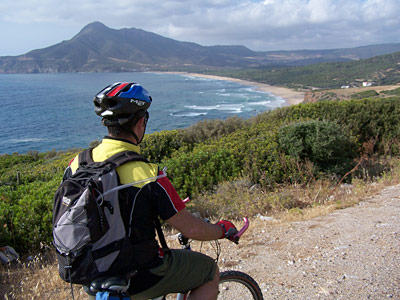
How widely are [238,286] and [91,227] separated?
5.63 ft

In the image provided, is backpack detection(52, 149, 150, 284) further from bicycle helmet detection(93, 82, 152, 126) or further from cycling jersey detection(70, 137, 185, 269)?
bicycle helmet detection(93, 82, 152, 126)

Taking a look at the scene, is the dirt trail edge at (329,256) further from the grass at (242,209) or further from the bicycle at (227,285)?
the bicycle at (227,285)

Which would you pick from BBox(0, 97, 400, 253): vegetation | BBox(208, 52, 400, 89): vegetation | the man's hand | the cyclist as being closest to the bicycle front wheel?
the cyclist

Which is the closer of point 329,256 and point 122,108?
point 122,108

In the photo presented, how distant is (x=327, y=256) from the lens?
409 centimetres

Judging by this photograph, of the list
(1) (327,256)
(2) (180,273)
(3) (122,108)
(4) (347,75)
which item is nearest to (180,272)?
(2) (180,273)

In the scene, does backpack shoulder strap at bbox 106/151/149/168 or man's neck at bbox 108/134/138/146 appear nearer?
backpack shoulder strap at bbox 106/151/149/168

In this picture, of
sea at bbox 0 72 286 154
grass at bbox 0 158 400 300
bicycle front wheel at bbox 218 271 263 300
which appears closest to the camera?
bicycle front wheel at bbox 218 271 263 300

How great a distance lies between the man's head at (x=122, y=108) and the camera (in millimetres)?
1923

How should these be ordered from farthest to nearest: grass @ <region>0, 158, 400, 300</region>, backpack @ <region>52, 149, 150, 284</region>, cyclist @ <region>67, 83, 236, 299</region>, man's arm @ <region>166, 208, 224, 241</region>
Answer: grass @ <region>0, 158, 400, 300</region> → man's arm @ <region>166, 208, 224, 241</region> → cyclist @ <region>67, 83, 236, 299</region> → backpack @ <region>52, 149, 150, 284</region>

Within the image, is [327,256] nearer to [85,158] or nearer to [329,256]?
[329,256]

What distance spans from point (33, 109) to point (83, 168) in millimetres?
84717

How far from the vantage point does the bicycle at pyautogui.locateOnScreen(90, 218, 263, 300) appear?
A: 1.66m

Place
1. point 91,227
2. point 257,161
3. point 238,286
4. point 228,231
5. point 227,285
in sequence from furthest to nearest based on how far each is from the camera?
point 257,161
point 238,286
point 227,285
point 228,231
point 91,227
